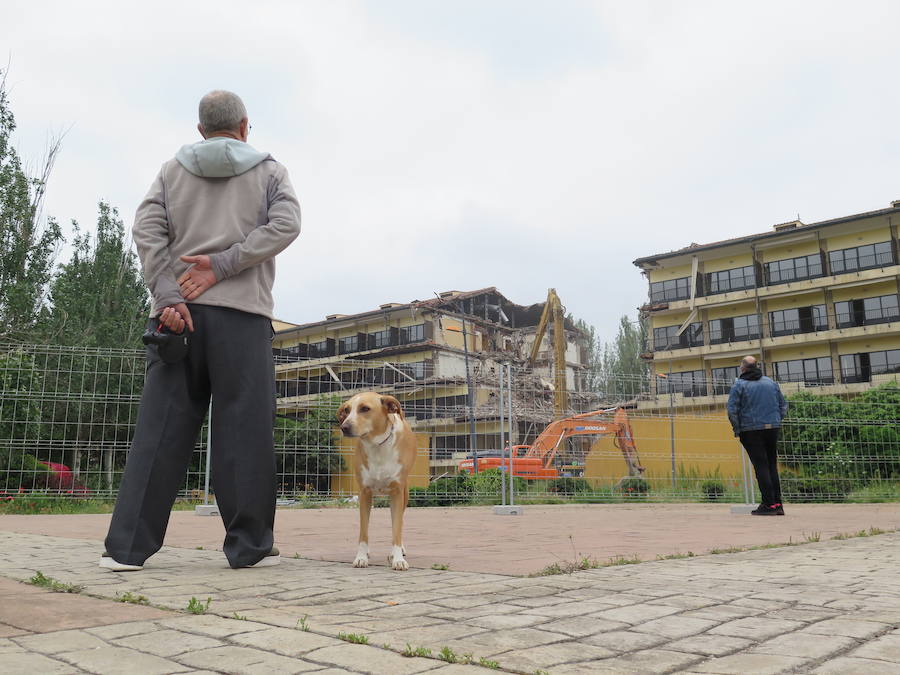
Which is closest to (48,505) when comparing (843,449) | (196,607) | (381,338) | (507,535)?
(507,535)

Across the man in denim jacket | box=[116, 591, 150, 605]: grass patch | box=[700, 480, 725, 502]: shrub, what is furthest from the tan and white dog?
box=[700, 480, 725, 502]: shrub

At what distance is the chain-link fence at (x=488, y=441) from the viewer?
9492 millimetres

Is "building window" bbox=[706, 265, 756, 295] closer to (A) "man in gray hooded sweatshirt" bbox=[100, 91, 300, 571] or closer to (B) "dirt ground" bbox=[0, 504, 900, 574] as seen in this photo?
(B) "dirt ground" bbox=[0, 504, 900, 574]

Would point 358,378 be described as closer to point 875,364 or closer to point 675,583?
point 675,583

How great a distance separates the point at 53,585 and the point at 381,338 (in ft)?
165

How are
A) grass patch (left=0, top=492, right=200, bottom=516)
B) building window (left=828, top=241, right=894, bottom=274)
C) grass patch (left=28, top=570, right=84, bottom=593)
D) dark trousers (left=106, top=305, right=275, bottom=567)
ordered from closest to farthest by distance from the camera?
grass patch (left=28, top=570, right=84, bottom=593) → dark trousers (left=106, top=305, right=275, bottom=567) → grass patch (left=0, top=492, right=200, bottom=516) → building window (left=828, top=241, right=894, bottom=274)

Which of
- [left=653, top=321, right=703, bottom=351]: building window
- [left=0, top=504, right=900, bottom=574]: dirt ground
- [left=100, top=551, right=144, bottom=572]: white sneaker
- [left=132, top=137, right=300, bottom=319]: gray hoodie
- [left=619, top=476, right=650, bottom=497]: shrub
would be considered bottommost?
[left=0, top=504, right=900, bottom=574]: dirt ground

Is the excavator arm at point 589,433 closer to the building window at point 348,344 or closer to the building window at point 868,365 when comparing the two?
the building window at point 868,365

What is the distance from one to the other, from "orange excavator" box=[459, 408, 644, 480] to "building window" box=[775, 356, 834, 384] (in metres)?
34.0

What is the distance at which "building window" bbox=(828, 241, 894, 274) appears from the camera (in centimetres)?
4334

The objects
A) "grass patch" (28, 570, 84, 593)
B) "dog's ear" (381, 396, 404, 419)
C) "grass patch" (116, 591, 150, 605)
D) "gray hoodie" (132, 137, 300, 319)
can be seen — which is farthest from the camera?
"dog's ear" (381, 396, 404, 419)

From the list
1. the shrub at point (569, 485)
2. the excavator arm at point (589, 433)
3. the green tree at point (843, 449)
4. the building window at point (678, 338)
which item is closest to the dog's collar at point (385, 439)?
the shrub at point (569, 485)

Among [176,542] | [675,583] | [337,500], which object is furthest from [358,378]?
[675,583]

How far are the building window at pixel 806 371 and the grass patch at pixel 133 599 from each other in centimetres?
4575
